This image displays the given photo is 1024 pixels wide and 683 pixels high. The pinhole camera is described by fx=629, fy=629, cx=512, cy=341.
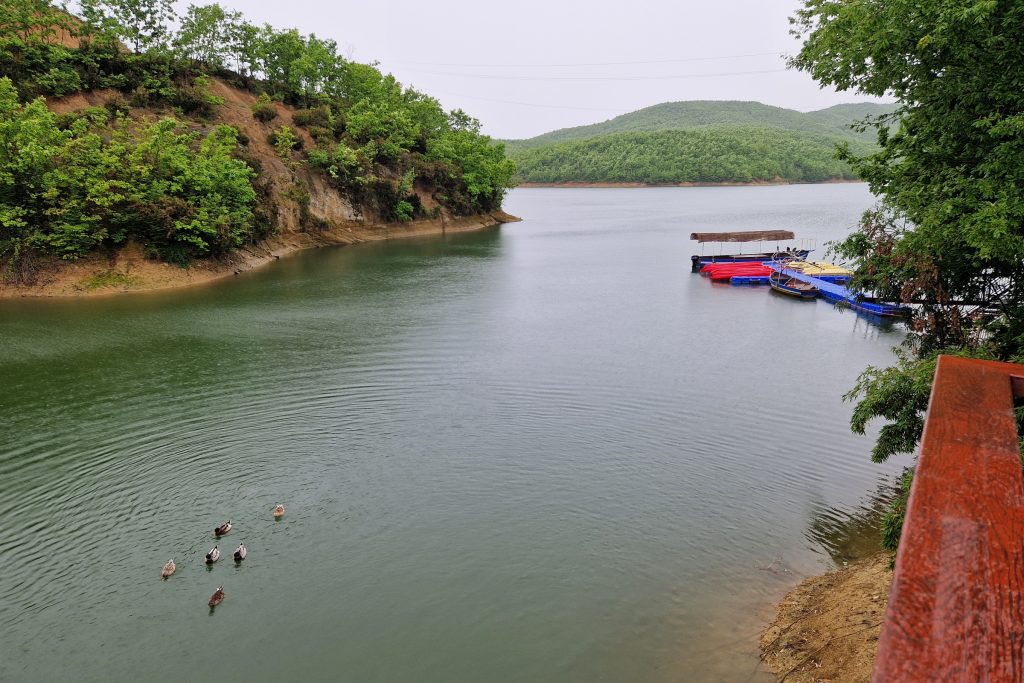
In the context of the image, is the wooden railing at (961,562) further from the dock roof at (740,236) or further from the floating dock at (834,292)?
the dock roof at (740,236)

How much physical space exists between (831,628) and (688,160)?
493 feet

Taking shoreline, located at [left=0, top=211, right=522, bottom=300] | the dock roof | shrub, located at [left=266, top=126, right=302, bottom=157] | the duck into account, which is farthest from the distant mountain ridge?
the duck

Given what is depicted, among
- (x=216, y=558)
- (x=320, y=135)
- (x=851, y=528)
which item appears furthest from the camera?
(x=320, y=135)

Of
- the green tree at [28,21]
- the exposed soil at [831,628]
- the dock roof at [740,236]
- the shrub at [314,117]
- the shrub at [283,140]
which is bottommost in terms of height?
the exposed soil at [831,628]

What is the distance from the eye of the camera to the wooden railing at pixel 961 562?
5.38 feet

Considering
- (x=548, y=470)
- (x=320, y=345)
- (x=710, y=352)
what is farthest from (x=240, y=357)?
(x=710, y=352)

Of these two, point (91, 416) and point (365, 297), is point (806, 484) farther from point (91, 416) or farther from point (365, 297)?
point (365, 297)

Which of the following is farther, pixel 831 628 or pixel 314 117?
pixel 314 117

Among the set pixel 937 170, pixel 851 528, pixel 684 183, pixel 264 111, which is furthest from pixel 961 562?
pixel 684 183

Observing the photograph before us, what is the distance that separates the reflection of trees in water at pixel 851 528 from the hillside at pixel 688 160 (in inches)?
5659

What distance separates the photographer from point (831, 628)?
Result: 337 inches

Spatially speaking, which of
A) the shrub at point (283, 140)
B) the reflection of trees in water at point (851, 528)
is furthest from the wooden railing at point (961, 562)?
the shrub at point (283, 140)

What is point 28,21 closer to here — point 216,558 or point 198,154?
point 198,154

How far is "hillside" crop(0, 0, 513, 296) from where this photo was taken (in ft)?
107
